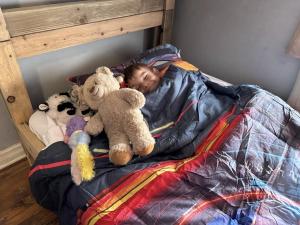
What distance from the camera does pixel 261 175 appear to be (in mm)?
901

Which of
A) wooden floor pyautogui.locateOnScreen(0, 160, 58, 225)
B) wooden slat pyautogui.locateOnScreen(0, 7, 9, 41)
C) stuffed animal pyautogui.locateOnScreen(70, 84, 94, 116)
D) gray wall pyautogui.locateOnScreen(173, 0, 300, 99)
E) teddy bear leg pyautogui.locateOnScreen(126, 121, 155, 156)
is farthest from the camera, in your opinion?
gray wall pyautogui.locateOnScreen(173, 0, 300, 99)

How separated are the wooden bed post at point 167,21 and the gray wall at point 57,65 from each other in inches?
9.6

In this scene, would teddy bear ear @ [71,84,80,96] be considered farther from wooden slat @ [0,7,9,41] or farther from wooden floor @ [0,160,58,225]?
wooden floor @ [0,160,58,225]

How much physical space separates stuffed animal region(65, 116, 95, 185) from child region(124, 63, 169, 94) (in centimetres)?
36

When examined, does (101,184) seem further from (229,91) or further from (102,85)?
(229,91)

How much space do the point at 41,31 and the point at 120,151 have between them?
0.71 meters

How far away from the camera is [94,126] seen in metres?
0.96

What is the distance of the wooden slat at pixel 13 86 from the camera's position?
1032mm

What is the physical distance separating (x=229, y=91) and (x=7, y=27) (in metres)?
1.08

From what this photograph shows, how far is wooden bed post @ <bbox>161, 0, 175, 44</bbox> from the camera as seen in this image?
1617 mm

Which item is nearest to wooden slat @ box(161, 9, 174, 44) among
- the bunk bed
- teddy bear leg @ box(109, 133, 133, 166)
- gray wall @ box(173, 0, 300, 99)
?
gray wall @ box(173, 0, 300, 99)

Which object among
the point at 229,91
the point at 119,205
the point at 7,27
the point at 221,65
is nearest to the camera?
the point at 119,205

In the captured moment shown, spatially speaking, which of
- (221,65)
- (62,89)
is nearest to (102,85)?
(62,89)

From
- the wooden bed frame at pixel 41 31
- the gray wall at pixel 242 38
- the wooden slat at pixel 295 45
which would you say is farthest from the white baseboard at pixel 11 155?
the wooden slat at pixel 295 45
